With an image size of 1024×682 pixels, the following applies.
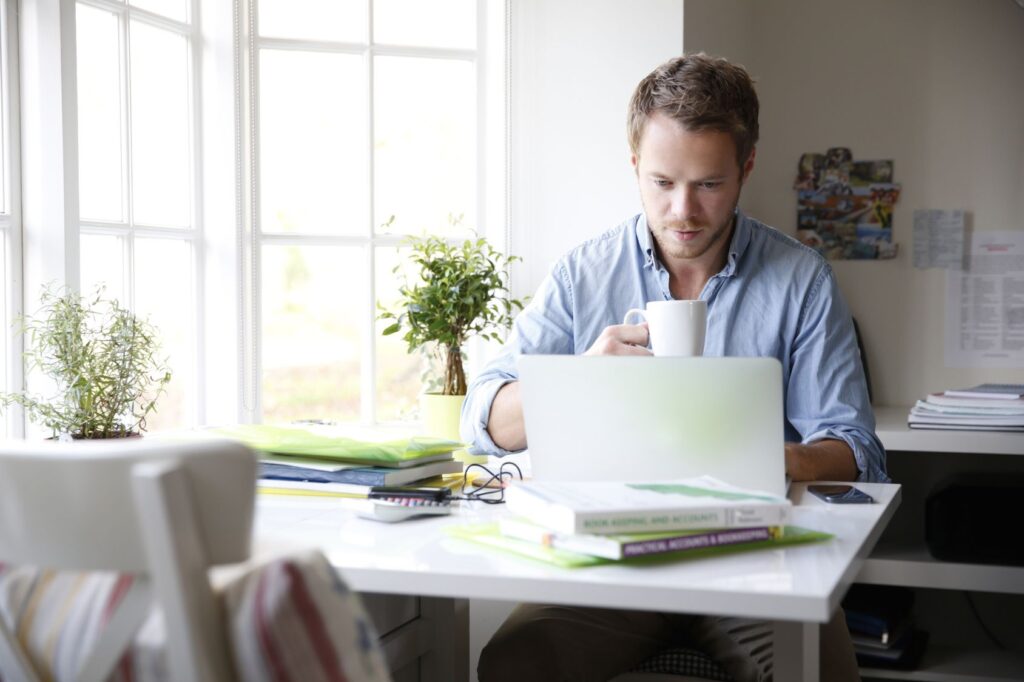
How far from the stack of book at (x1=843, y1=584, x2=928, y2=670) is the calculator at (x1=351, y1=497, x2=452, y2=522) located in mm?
1666

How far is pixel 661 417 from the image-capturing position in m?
1.48

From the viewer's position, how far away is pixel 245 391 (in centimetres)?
317

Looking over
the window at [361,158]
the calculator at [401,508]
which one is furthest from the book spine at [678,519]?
the window at [361,158]

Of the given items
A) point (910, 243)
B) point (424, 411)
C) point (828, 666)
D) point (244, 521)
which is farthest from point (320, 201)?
point (244, 521)

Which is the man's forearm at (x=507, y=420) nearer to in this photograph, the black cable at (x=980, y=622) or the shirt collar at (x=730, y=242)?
the shirt collar at (x=730, y=242)

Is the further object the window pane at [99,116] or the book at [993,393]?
the book at [993,393]

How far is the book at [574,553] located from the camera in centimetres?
125

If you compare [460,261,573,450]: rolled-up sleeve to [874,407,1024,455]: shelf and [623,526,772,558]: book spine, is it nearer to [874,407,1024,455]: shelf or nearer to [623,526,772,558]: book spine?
[623,526,772,558]: book spine

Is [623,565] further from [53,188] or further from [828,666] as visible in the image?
[53,188]

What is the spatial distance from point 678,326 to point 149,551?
0.96 meters

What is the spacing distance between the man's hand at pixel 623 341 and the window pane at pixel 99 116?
1.46 metres

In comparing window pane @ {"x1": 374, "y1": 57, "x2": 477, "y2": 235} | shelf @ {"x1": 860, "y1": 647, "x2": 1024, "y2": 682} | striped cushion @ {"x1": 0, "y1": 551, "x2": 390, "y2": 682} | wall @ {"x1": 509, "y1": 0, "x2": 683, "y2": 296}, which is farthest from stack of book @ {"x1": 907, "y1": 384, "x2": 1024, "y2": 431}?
striped cushion @ {"x1": 0, "y1": 551, "x2": 390, "y2": 682}

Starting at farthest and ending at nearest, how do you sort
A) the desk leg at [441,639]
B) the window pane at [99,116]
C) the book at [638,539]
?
the window pane at [99,116], the desk leg at [441,639], the book at [638,539]

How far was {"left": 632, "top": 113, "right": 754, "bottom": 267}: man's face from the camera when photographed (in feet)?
6.75
